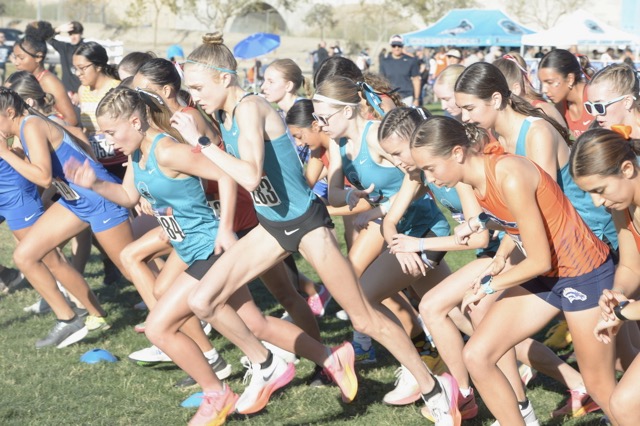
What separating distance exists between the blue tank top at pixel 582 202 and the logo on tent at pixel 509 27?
99.6ft

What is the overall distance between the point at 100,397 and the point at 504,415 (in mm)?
2636

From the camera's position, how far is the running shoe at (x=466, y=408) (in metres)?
4.97

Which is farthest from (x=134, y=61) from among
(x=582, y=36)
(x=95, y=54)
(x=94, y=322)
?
(x=582, y=36)

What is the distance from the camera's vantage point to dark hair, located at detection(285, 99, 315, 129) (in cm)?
609

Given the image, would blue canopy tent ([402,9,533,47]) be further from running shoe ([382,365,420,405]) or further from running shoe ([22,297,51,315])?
running shoe ([382,365,420,405])

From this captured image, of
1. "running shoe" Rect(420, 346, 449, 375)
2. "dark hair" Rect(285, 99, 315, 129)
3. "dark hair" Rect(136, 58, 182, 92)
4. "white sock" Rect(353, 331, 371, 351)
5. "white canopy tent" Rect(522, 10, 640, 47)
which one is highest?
"dark hair" Rect(136, 58, 182, 92)

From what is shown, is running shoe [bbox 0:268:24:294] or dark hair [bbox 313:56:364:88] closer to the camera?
dark hair [bbox 313:56:364:88]

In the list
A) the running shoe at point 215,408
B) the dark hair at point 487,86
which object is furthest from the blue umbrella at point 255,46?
the running shoe at point 215,408

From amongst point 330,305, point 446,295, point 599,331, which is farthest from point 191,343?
point 330,305

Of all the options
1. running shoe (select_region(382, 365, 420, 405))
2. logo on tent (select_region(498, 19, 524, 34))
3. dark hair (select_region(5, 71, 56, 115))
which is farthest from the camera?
logo on tent (select_region(498, 19, 524, 34))

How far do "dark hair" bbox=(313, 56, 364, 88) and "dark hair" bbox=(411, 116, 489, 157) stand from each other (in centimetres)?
222

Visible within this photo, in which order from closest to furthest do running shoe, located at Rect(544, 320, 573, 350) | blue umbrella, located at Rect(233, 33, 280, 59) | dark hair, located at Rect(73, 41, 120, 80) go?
running shoe, located at Rect(544, 320, 573, 350)
dark hair, located at Rect(73, 41, 120, 80)
blue umbrella, located at Rect(233, 33, 280, 59)

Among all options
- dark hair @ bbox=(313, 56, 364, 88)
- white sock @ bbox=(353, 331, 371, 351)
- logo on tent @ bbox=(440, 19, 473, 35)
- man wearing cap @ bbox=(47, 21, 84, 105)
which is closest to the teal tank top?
white sock @ bbox=(353, 331, 371, 351)

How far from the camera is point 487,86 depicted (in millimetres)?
4730
